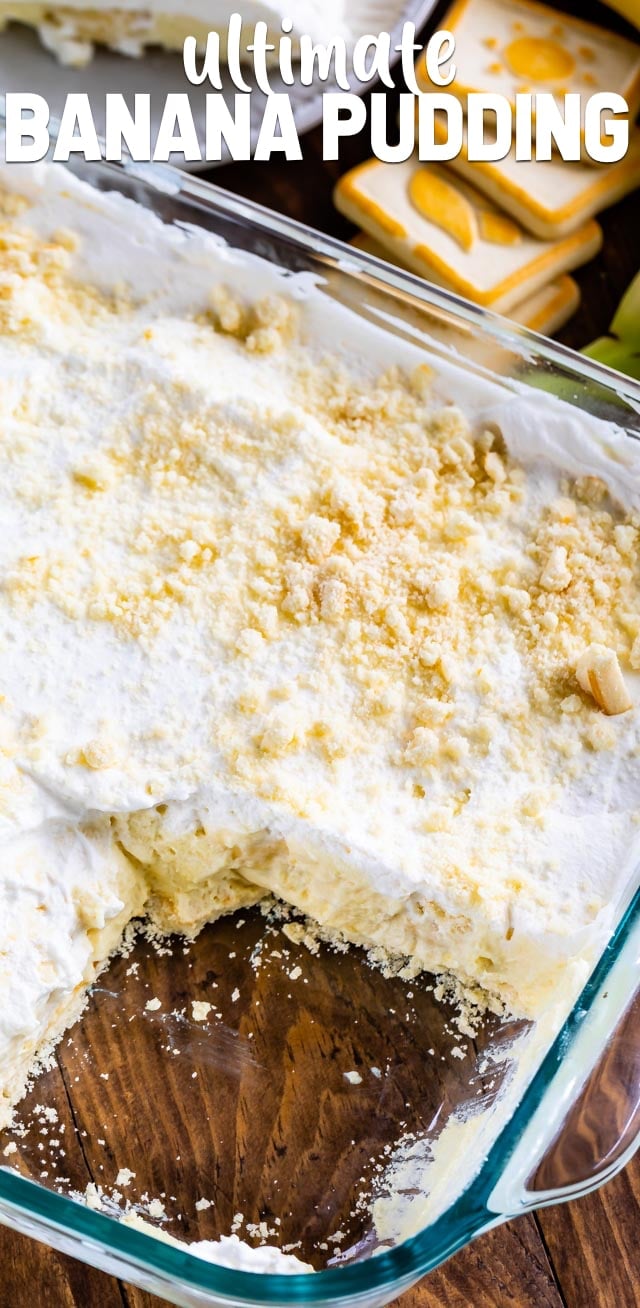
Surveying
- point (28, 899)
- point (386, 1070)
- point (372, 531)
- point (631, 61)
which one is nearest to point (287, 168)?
point (631, 61)

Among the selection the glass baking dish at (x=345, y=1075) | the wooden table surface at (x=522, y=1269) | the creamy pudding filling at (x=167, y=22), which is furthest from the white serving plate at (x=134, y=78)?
the wooden table surface at (x=522, y=1269)

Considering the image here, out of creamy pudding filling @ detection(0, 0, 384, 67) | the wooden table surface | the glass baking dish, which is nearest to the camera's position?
the glass baking dish

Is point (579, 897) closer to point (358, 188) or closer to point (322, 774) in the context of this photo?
point (322, 774)

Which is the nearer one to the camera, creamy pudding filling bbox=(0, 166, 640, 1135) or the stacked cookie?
creamy pudding filling bbox=(0, 166, 640, 1135)

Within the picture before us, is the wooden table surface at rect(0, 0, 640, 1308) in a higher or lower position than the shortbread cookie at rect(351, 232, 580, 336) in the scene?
lower

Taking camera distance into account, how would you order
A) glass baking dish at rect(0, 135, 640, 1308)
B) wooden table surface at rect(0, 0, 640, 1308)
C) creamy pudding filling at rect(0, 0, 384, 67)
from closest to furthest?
glass baking dish at rect(0, 135, 640, 1308) < wooden table surface at rect(0, 0, 640, 1308) < creamy pudding filling at rect(0, 0, 384, 67)

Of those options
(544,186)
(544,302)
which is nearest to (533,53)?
(544,186)

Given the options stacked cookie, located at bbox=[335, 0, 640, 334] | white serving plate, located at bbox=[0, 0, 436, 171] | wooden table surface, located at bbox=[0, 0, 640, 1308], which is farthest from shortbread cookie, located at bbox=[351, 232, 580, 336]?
wooden table surface, located at bbox=[0, 0, 640, 1308]

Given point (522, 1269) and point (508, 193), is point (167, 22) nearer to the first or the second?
point (508, 193)

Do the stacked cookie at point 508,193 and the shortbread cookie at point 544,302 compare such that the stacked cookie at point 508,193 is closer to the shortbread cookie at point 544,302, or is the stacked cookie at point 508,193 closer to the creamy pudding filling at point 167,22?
the shortbread cookie at point 544,302

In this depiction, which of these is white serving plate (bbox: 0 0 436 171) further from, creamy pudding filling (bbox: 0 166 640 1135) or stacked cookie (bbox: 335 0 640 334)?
creamy pudding filling (bbox: 0 166 640 1135)
